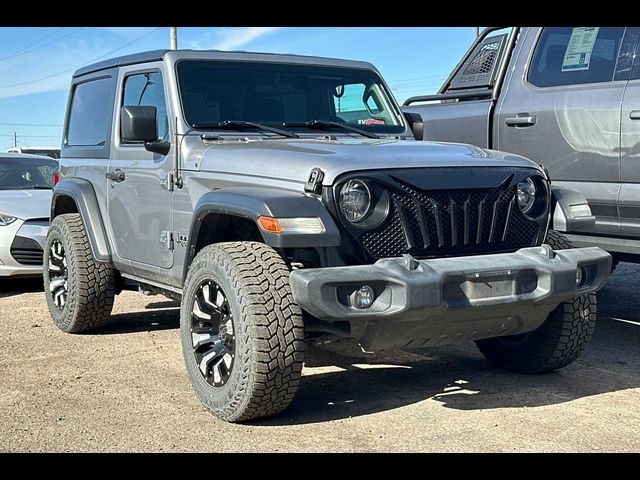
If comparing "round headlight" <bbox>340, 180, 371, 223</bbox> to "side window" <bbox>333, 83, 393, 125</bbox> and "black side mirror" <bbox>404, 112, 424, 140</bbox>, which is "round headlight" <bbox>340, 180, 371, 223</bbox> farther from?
"black side mirror" <bbox>404, 112, 424, 140</bbox>

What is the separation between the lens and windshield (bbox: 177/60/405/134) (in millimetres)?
5160

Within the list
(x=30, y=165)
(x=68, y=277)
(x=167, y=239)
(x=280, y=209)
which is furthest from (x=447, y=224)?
(x=30, y=165)

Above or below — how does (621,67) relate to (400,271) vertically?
above

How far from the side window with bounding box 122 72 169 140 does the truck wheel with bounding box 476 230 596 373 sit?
7.84 ft

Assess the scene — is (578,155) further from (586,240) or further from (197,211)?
(197,211)

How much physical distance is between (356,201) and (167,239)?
1529mm

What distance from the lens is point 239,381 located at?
3.98 m

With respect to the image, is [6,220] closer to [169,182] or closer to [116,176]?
[116,176]

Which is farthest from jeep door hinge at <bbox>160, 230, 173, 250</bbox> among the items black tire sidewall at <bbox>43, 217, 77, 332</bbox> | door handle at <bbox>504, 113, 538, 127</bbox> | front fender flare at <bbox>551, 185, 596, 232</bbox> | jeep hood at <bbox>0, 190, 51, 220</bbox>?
jeep hood at <bbox>0, 190, 51, 220</bbox>

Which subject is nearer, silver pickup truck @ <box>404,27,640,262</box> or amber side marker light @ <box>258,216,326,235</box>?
amber side marker light @ <box>258,216,326,235</box>

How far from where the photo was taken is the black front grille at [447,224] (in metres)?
4.06
